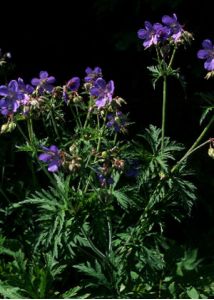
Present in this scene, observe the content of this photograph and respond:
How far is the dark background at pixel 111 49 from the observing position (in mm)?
4984

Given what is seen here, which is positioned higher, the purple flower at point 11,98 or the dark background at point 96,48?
the purple flower at point 11,98

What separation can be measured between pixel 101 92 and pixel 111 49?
7.16ft

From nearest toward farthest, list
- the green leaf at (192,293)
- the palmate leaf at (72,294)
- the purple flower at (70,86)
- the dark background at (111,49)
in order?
the purple flower at (70,86) < the palmate leaf at (72,294) < the green leaf at (192,293) < the dark background at (111,49)

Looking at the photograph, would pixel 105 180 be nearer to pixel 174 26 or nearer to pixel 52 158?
pixel 52 158

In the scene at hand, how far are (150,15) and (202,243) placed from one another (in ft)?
6.11

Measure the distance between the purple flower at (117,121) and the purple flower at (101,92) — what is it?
0.10 m

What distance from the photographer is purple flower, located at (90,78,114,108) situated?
3137 millimetres

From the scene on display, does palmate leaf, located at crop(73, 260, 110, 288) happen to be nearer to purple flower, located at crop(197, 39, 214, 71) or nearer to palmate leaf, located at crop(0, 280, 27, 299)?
palmate leaf, located at crop(0, 280, 27, 299)

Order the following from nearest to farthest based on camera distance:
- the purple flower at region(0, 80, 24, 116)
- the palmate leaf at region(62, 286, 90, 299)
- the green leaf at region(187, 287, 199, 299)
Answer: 1. the purple flower at region(0, 80, 24, 116)
2. the palmate leaf at region(62, 286, 90, 299)
3. the green leaf at region(187, 287, 199, 299)

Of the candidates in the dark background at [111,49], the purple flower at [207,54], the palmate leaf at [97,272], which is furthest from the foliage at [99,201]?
the dark background at [111,49]

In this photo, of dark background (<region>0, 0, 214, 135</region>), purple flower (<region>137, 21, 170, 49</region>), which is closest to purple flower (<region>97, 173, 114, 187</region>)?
purple flower (<region>137, 21, 170, 49</region>)

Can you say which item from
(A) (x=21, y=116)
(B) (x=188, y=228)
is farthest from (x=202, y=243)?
(A) (x=21, y=116)

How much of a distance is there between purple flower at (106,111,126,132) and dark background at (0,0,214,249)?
5.81 feet

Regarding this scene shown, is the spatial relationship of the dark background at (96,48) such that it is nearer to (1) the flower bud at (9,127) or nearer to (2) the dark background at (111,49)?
(2) the dark background at (111,49)
